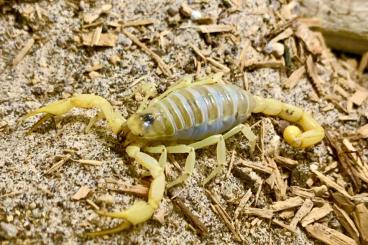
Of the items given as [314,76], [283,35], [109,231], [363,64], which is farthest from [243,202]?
[363,64]

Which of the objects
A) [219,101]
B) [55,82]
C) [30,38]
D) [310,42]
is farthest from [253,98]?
[30,38]

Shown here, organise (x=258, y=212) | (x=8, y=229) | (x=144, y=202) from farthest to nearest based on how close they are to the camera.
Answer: (x=258, y=212)
(x=144, y=202)
(x=8, y=229)

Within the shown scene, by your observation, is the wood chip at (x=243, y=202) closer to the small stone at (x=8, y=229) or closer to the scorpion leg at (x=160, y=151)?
the scorpion leg at (x=160, y=151)

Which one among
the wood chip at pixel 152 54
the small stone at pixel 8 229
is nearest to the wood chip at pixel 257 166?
the wood chip at pixel 152 54

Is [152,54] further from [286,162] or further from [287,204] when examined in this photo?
[287,204]

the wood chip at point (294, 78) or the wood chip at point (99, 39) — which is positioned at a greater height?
the wood chip at point (99, 39)

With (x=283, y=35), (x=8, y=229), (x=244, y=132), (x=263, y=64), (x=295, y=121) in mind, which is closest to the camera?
(x=8, y=229)
